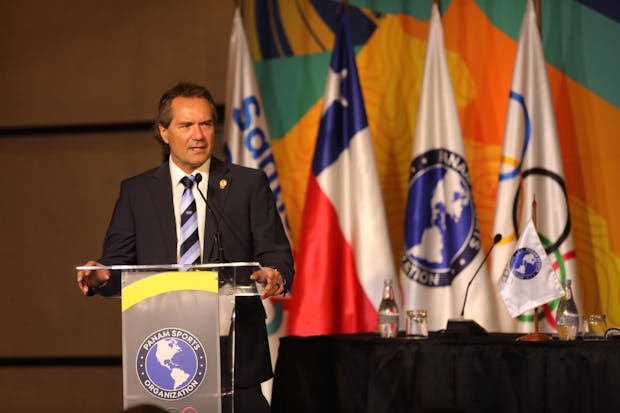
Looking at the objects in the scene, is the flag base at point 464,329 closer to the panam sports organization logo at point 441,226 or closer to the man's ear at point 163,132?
the panam sports organization logo at point 441,226

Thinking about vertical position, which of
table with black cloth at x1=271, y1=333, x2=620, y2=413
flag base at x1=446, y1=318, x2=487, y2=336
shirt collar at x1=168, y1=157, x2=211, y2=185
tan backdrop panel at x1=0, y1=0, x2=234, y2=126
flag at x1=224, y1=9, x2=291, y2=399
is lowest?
table with black cloth at x1=271, y1=333, x2=620, y2=413

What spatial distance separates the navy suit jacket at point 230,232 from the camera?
3.33 m

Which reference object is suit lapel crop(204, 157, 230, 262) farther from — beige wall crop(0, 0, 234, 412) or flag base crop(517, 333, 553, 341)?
beige wall crop(0, 0, 234, 412)

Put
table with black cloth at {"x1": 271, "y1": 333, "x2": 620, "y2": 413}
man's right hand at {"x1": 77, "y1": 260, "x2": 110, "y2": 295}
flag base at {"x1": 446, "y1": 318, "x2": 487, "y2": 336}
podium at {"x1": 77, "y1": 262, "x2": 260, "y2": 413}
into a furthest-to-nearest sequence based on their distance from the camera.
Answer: flag base at {"x1": 446, "y1": 318, "x2": 487, "y2": 336} < table with black cloth at {"x1": 271, "y1": 333, "x2": 620, "y2": 413} < man's right hand at {"x1": 77, "y1": 260, "x2": 110, "y2": 295} < podium at {"x1": 77, "y1": 262, "x2": 260, "y2": 413}

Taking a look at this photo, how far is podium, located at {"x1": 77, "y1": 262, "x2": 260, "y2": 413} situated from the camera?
288cm

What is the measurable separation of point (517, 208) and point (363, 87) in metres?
1.29

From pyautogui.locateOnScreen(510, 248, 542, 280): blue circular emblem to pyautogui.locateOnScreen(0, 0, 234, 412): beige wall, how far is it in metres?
2.57

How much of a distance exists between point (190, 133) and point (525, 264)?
179cm

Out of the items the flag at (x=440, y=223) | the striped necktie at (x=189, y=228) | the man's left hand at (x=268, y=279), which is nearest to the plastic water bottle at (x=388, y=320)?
the flag at (x=440, y=223)

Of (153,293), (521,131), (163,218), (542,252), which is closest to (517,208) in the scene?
(521,131)

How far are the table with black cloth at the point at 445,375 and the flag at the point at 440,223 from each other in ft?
3.48

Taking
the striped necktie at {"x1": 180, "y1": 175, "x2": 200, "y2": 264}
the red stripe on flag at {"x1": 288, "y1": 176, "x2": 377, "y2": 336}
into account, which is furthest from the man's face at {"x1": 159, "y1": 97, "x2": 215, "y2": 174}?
the red stripe on flag at {"x1": 288, "y1": 176, "x2": 377, "y2": 336}

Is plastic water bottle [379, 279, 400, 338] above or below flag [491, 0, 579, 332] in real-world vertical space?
below

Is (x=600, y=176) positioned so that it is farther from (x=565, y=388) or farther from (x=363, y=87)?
(x=565, y=388)
